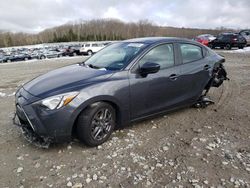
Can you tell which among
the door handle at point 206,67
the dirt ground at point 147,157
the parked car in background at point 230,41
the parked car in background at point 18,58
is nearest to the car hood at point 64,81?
the dirt ground at point 147,157

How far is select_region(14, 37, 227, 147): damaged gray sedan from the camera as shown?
294cm

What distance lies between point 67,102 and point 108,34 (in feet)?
282

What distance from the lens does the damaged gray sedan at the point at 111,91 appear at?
2936 millimetres

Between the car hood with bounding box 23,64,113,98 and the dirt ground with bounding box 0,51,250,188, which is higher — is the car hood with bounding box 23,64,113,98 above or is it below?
above

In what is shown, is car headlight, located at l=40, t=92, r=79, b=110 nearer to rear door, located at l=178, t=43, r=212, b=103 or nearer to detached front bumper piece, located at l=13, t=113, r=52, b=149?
detached front bumper piece, located at l=13, t=113, r=52, b=149

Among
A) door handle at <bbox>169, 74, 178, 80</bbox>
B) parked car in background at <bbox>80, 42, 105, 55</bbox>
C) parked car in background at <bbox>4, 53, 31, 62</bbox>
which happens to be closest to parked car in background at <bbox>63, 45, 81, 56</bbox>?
parked car in background at <bbox>80, 42, 105, 55</bbox>

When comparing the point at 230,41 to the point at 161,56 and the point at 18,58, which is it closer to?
the point at 161,56

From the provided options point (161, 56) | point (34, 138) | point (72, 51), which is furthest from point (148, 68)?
point (72, 51)

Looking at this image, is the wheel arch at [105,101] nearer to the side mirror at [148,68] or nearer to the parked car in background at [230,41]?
the side mirror at [148,68]

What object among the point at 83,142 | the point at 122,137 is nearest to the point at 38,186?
the point at 83,142

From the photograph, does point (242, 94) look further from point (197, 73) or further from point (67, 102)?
point (67, 102)

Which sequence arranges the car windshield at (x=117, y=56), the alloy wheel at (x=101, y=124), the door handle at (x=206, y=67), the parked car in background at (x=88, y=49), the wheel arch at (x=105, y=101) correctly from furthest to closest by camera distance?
the parked car in background at (x=88, y=49), the door handle at (x=206, y=67), the car windshield at (x=117, y=56), the alloy wheel at (x=101, y=124), the wheel arch at (x=105, y=101)

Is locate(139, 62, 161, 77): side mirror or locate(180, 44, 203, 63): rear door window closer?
locate(139, 62, 161, 77): side mirror

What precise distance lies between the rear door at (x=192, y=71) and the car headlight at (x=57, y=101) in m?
2.10
